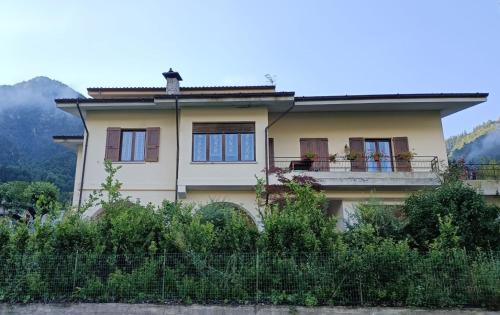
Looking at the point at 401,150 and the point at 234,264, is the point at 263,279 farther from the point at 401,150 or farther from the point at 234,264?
the point at 401,150

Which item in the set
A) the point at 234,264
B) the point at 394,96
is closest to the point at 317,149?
the point at 394,96

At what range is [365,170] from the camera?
1698 cm

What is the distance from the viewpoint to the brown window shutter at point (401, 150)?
55.5ft

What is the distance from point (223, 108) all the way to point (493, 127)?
30.1 meters

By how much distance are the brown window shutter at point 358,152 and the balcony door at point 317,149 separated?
957 millimetres

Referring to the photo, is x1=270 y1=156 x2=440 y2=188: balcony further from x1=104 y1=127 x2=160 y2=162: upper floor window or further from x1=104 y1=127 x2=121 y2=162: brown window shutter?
x1=104 y1=127 x2=121 y2=162: brown window shutter

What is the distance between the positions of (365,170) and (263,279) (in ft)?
28.8

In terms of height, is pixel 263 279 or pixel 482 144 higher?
pixel 482 144

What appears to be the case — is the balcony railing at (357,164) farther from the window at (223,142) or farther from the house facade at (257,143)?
the window at (223,142)

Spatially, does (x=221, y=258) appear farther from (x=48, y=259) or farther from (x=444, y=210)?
(x=444, y=210)

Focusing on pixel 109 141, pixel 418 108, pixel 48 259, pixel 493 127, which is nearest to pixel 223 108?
pixel 109 141

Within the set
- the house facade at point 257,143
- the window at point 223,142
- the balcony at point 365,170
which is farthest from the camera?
the window at point 223,142

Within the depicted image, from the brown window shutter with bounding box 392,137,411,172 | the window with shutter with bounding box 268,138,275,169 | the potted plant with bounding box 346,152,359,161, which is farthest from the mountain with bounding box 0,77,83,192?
the brown window shutter with bounding box 392,137,411,172

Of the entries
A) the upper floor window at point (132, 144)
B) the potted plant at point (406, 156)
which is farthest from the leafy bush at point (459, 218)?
the upper floor window at point (132, 144)
